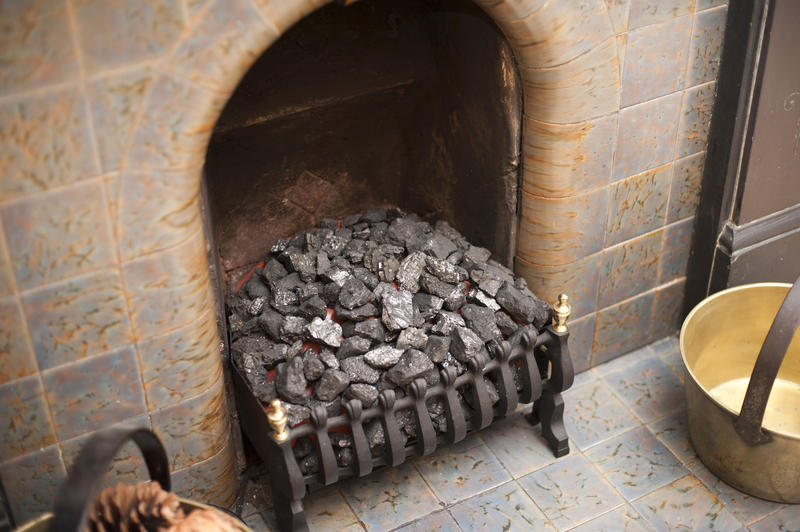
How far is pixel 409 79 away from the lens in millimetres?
3172

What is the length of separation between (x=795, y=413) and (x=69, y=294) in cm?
256

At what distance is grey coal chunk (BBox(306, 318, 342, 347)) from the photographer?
279 centimetres

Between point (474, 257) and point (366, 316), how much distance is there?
0.51 metres

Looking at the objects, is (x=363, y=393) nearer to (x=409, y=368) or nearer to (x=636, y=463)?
(x=409, y=368)

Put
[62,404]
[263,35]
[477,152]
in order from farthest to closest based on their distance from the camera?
[477,152] < [62,404] < [263,35]

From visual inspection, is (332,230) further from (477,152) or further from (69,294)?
(69,294)

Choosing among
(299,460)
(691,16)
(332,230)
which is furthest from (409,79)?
(299,460)

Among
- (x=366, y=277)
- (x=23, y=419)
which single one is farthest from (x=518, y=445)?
(x=23, y=419)

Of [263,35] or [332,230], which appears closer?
[263,35]

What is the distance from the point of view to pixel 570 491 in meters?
3.01

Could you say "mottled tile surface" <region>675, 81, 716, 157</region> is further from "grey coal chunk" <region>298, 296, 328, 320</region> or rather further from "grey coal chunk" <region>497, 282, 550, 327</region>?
"grey coal chunk" <region>298, 296, 328, 320</region>

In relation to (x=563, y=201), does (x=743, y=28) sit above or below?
above

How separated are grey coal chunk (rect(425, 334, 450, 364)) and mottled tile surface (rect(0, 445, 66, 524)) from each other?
117cm

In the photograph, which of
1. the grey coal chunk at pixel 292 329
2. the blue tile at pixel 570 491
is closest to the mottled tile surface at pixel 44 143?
the grey coal chunk at pixel 292 329
